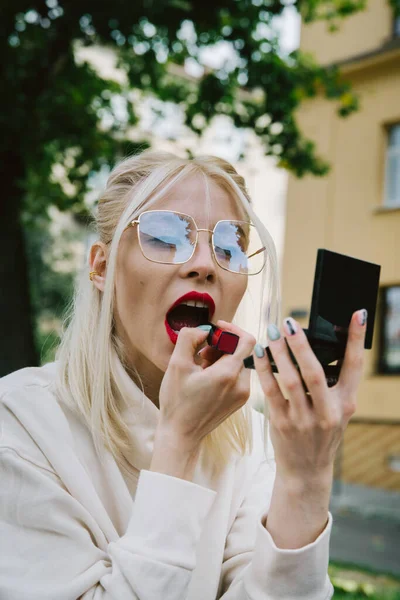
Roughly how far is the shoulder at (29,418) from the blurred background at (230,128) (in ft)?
11.6

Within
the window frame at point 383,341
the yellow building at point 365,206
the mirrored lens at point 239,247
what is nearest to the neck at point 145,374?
the mirrored lens at point 239,247

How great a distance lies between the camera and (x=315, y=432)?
1224 mm

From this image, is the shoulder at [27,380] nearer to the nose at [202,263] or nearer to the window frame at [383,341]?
the nose at [202,263]

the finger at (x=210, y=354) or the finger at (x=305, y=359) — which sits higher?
the finger at (x=305, y=359)

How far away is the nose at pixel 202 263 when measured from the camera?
183 centimetres

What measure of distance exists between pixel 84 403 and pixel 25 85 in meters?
7.21

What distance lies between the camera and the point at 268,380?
1223 millimetres

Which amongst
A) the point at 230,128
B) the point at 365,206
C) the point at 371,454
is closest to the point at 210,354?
the point at 230,128

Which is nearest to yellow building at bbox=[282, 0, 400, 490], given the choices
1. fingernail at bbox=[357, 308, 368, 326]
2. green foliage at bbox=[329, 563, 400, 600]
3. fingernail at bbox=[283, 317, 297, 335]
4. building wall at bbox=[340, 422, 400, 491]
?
building wall at bbox=[340, 422, 400, 491]

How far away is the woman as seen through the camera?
134 centimetres

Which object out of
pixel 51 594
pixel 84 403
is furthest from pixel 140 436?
pixel 51 594

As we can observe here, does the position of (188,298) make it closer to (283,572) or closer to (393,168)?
(283,572)

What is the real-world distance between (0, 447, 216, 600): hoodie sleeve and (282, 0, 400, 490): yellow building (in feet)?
37.2

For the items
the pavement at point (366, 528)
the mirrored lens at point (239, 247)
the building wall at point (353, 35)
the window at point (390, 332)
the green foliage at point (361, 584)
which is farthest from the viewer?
the building wall at point (353, 35)
